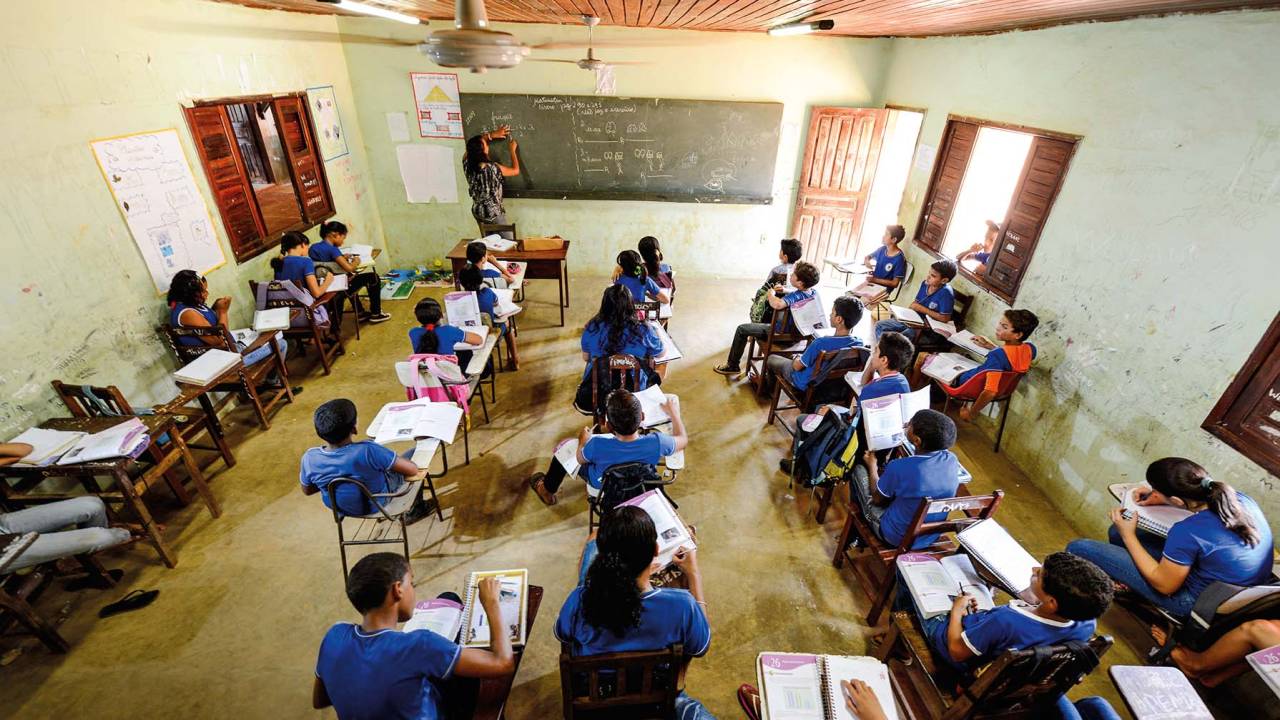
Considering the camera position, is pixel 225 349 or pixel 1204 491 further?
pixel 225 349

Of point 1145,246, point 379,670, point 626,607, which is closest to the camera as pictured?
point 379,670

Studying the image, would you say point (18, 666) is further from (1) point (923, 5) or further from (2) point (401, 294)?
(1) point (923, 5)

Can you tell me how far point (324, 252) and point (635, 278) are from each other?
3587 mm

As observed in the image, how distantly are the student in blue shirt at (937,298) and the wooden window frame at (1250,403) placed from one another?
2239 mm

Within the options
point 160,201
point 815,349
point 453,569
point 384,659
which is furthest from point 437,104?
point 384,659

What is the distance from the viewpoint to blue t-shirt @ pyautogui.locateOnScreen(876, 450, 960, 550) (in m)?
2.61

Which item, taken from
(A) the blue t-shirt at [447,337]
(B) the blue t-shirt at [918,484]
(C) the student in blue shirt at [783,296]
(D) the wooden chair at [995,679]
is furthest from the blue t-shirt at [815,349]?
(A) the blue t-shirt at [447,337]

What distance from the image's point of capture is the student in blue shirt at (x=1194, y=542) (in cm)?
231

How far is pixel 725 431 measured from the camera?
464 cm

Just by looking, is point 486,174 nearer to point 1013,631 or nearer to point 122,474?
point 122,474

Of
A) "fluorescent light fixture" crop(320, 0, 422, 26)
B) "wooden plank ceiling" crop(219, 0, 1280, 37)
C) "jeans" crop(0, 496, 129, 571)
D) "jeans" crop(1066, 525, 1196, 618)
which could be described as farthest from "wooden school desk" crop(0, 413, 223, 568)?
"jeans" crop(1066, 525, 1196, 618)

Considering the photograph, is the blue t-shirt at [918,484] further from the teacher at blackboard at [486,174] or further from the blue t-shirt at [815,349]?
the teacher at blackboard at [486,174]

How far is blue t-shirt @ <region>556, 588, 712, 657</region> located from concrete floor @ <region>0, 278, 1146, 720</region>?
41.9 inches

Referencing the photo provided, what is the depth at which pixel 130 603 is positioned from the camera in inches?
118
